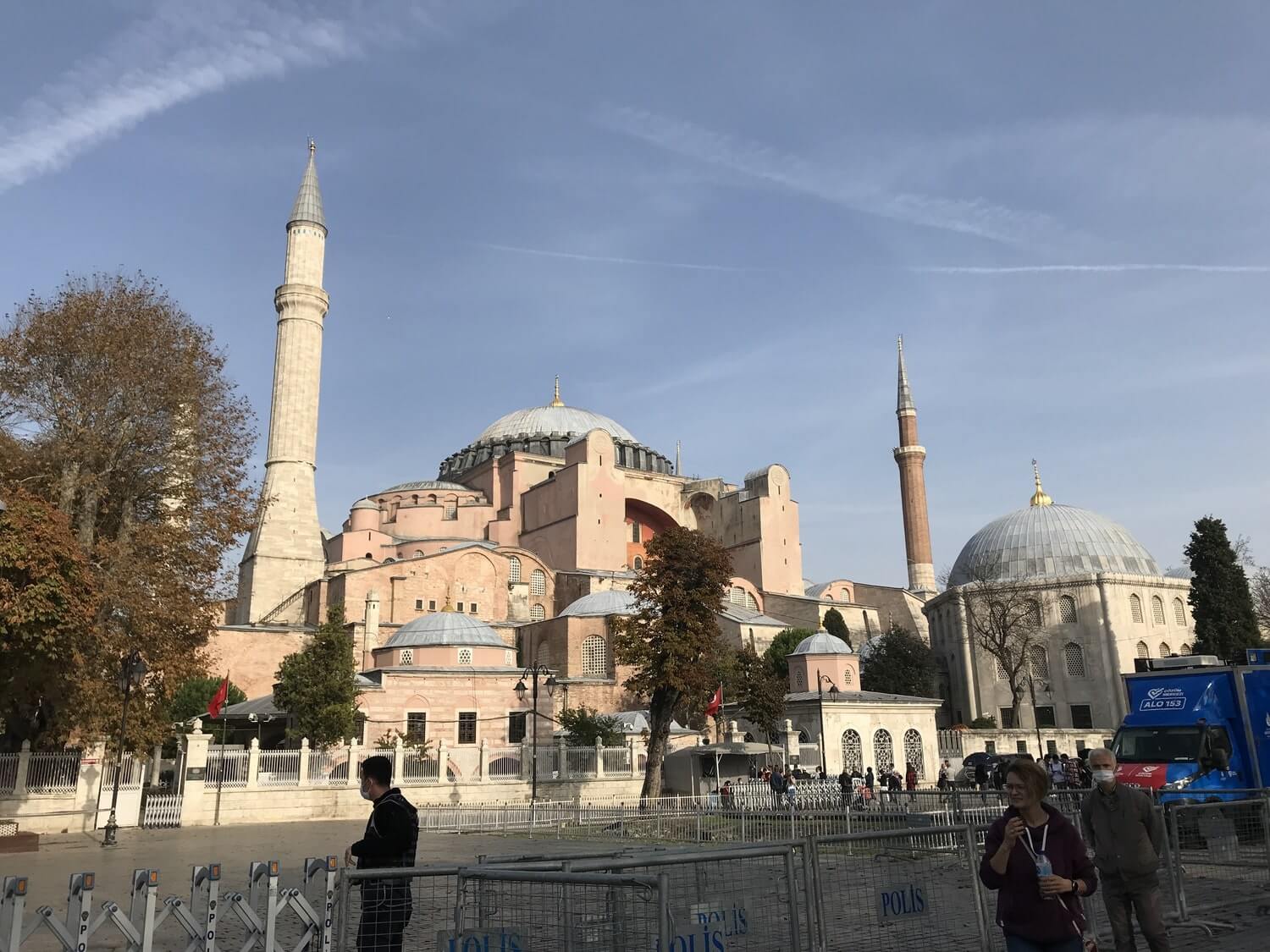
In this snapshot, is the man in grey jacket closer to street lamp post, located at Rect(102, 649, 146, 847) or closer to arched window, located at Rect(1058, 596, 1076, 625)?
street lamp post, located at Rect(102, 649, 146, 847)

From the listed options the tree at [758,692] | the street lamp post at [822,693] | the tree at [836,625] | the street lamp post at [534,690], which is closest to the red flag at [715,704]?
the tree at [758,692]

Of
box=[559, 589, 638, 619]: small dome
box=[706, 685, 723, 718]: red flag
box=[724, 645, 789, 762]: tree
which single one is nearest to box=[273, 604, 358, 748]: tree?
box=[706, 685, 723, 718]: red flag

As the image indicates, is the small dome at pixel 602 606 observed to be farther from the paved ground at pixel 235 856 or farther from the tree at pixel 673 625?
the paved ground at pixel 235 856

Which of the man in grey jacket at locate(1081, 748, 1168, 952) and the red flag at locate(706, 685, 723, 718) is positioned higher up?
the red flag at locate(706, 685, 723, 718)

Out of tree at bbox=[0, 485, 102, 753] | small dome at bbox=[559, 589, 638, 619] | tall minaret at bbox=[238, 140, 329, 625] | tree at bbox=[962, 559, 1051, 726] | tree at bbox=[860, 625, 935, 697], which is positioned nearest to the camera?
tree at bbox=[0, 485, 102, 753]

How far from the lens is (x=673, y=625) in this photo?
23.8m

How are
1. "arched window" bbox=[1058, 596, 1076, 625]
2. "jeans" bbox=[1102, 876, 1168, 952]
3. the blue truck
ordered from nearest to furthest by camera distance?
"jeans" bbox=[1102, 876, 1168, 952]
the blue truck
"arched window" bbox=[1058, 596, 1076, 625]

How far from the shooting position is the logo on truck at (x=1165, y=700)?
40.1 feet

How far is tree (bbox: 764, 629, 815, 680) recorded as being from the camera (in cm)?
3394

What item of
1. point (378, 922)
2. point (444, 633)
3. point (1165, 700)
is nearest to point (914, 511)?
point (444, 633)

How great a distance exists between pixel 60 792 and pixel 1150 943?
58.3 ft

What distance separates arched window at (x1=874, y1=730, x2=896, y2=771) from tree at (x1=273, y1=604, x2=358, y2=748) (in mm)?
13899

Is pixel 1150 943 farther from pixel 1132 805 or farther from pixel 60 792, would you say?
pixel 60 792

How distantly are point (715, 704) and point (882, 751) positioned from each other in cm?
476
